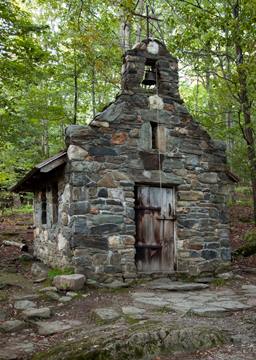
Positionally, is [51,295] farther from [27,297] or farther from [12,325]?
[12,325]

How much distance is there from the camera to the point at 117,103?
887 cm

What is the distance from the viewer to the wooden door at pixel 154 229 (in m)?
8.99

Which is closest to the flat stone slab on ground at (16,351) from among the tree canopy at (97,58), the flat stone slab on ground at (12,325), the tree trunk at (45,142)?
the flat stone slab on ground at (12,325)

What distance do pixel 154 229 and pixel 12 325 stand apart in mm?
4340

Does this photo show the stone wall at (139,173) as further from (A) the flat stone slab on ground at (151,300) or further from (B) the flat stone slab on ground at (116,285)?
(A) the flat stone slab on ground at (151,300)

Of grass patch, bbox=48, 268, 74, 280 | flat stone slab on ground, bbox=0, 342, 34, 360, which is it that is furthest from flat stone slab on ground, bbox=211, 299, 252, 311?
grass patch, bbox=48, 268, 74, 280

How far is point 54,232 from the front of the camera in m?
9.72

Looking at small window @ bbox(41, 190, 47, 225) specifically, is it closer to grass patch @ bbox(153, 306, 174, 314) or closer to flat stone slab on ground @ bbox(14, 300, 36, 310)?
flat stone slab on ground @ bbox(14, 300, 36, 310)

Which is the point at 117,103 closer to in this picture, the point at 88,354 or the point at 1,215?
the point at 88,354

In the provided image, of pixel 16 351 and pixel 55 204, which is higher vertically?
pixel 55 204

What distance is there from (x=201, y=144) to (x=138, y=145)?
176cm

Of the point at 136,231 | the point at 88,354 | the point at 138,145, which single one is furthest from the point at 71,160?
the point at 88,354

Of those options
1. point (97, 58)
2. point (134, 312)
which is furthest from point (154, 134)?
point (97, 58)

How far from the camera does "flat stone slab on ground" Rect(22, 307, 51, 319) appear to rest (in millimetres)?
5910
